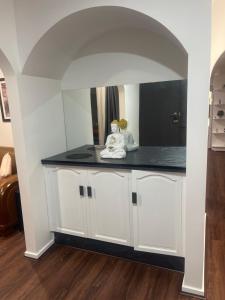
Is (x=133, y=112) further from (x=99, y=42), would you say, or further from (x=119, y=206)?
(x=119, y=206)

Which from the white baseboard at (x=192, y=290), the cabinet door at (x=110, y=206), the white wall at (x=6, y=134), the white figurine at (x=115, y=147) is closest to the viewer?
the white baseboard at (x=192, y=290)

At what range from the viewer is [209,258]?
7.12 feet

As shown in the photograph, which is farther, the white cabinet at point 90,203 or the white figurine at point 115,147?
the white figurine at point 115,147

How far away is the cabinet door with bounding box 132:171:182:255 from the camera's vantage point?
1844 mm

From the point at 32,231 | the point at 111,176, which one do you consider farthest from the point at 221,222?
the point at 32,231

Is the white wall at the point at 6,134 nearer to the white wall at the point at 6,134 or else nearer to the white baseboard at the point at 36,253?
the white wall at the point at 6,134

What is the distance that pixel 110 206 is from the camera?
2121mm

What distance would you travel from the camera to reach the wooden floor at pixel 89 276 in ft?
5.93

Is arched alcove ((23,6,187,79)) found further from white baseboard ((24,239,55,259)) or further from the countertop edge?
white baseboard ((24,239,55,259))

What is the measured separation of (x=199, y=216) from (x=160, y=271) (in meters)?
0.73

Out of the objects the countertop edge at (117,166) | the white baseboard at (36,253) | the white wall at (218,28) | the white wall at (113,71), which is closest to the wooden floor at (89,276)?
the white baseboard at (36,253)

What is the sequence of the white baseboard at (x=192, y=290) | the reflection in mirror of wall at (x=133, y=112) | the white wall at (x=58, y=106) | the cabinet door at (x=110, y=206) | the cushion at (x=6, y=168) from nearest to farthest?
the white wall at (x=58, y=106) → the white baseboard at (x=192, y=290) → the cabinet door at (x=110, y=206) → the reflection in mirror of wall at (x=133, y=112) → the cushion at (x=6, y=168)

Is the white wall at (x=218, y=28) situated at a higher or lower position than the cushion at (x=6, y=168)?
higher

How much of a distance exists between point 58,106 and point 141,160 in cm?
114
